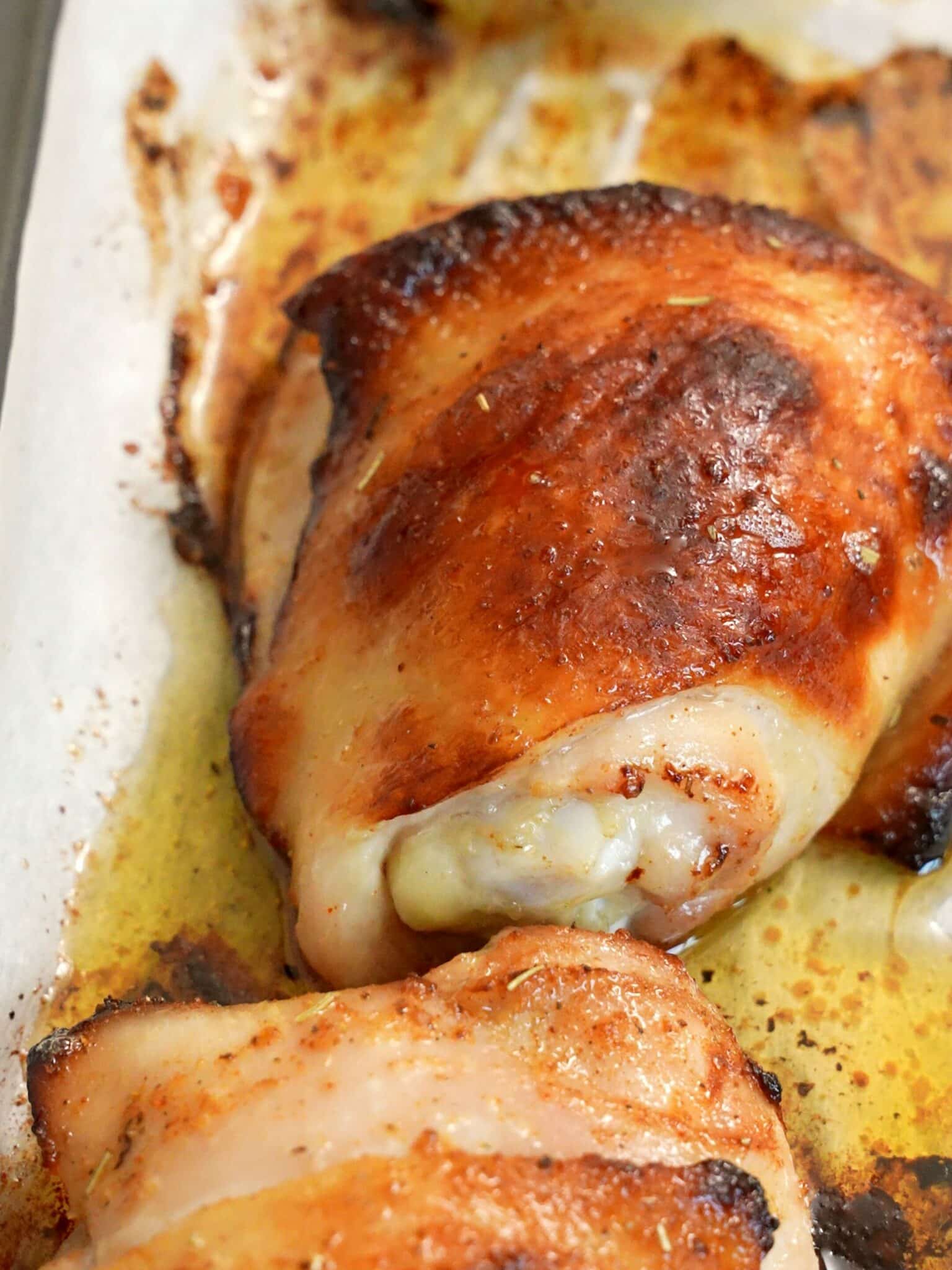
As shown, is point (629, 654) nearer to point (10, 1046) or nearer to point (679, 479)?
point (679, 479)


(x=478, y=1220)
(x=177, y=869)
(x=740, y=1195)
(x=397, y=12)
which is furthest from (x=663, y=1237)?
(x=397, y=12)

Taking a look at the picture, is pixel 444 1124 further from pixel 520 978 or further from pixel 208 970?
pixel 208 970

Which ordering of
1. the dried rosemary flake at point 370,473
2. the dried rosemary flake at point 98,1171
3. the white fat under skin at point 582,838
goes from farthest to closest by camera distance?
the dried rosemary flake at point 370,473 < the white fat under skin at point 582,838 < the dried rosemary flake at point 98,1171

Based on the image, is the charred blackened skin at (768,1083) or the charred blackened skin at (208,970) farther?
the charred blackened skin at (208,970)

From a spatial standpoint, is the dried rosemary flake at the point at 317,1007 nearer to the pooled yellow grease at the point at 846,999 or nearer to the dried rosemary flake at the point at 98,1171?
the dried rosemary flake at the point at 98,1171

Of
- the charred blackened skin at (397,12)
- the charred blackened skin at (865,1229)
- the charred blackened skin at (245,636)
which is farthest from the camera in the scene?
the charred blackened skin at (397,12)

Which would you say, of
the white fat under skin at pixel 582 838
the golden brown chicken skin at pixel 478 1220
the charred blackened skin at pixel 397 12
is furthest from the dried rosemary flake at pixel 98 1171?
the charred blackened skin at pixel 397 12

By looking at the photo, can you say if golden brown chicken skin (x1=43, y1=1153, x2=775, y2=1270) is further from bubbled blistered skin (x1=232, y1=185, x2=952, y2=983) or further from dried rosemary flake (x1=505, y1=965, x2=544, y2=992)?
bubbled blistered skin (x1=232, y1=185, x2=952, y2=983)

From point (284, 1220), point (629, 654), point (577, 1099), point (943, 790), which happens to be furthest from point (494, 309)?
point (284, 1220)
